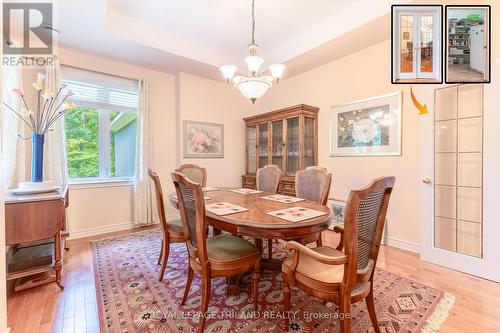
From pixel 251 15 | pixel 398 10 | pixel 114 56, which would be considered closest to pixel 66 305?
pixel 114 56

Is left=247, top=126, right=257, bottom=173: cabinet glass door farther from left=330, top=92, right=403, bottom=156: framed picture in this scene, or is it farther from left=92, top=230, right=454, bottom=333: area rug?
left=92, top=230, right=454, bottom=333: area rug

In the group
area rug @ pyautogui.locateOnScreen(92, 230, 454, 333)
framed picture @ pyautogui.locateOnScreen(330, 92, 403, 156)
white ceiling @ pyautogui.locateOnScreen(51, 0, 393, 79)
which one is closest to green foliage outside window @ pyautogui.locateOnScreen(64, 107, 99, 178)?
white ceiling @ pyautogui.locateOnScreen(51, 0, 393, 79)

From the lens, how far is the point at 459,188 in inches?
97.0

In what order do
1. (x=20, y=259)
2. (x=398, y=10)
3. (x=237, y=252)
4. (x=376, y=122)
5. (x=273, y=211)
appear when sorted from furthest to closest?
(x=376, y=122), (x=398, y=10), (x=20, y=259), (x=273, y=211), (x=237, y=252)

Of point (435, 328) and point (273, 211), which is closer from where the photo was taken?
point (435, 328)

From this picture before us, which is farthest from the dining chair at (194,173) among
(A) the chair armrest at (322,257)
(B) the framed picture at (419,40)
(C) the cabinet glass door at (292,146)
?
(B) the framed picture at (419,40)

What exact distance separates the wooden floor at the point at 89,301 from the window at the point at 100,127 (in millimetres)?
1463

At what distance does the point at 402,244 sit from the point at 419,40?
7.77ft

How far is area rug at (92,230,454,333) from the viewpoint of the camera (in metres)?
1.55

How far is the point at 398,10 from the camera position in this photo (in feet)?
7.68

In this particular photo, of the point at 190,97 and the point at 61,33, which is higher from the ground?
the point at 61,33

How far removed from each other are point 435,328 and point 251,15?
348 centimetres

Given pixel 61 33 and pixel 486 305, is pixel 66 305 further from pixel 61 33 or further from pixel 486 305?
pixel 486 305

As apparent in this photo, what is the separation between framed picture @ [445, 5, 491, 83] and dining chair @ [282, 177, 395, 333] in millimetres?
1985
